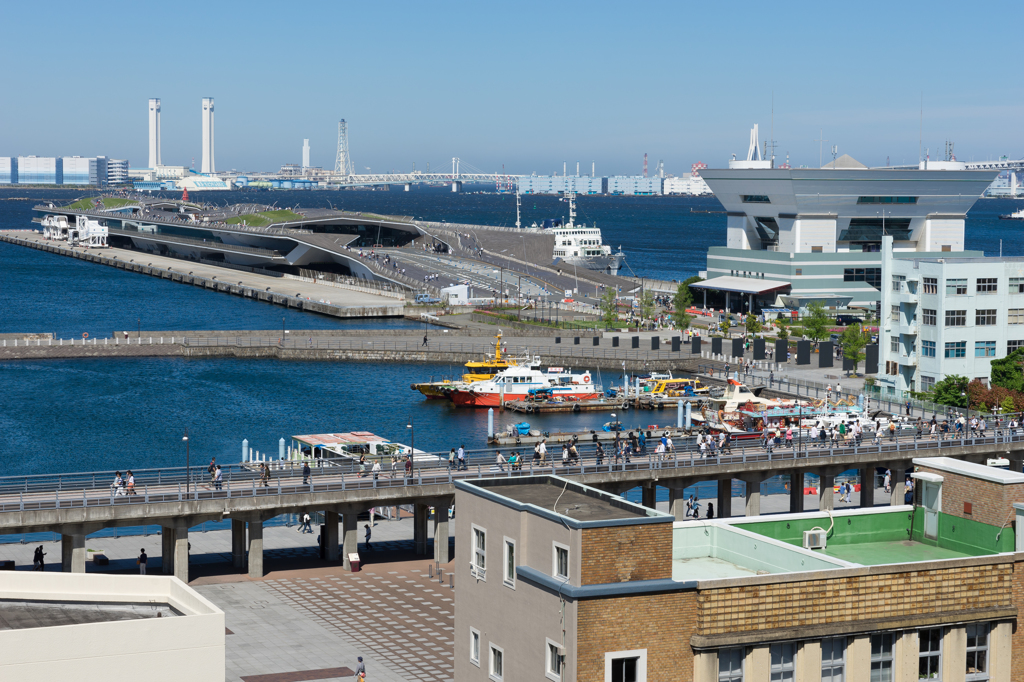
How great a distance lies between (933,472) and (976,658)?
4729mm

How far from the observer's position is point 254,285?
149250 mm

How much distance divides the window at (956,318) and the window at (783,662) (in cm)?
5253

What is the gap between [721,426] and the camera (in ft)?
236

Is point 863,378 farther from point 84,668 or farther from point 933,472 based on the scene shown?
point 84,668

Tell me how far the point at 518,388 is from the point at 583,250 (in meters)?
85.0

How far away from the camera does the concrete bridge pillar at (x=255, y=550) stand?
42.8 m

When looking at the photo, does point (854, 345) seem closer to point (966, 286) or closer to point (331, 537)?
point (966, 286)

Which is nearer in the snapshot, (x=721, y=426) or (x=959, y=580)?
(x=959, y=580)

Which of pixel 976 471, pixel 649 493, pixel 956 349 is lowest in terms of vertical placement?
pixel 649 493

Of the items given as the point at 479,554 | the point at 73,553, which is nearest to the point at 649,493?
the point at 73,553

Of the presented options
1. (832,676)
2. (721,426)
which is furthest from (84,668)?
(721,426)

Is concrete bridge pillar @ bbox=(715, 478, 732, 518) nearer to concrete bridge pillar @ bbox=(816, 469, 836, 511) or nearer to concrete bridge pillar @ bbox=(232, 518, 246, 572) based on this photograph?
concrete bridge pillar @ bbox=(816, 469, 836, 511)

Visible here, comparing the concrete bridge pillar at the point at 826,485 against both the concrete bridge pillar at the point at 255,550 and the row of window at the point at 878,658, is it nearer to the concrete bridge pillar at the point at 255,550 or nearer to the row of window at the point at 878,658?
the concrete bridge pillar at the point at 255,550

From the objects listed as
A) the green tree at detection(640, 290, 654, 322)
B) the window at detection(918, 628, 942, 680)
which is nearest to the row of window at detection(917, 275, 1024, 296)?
the green tree at detection(640, 290, 654, 322)
